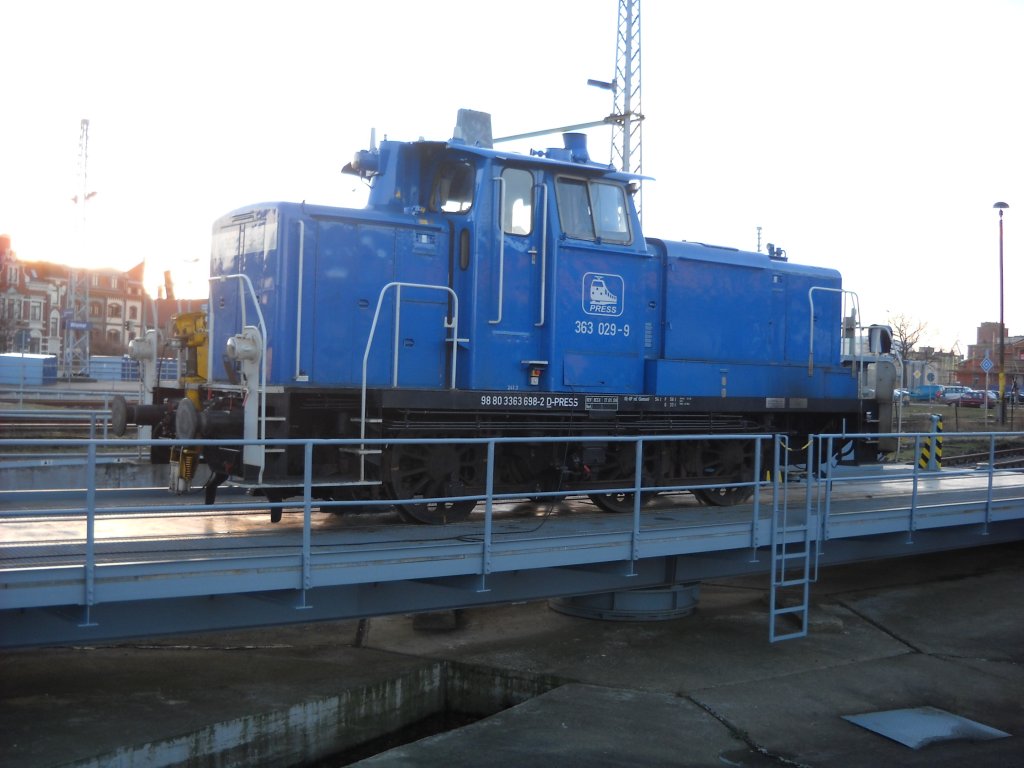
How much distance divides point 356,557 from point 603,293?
4828mm

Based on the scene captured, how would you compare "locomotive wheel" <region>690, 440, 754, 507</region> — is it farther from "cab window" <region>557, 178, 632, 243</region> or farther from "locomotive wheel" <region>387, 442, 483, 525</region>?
"locomotive wheel" <region>387, 442, 483, 525</region>

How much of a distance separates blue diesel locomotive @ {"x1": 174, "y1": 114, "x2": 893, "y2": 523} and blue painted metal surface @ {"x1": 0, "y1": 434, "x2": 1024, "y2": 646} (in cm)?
65

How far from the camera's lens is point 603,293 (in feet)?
35.4

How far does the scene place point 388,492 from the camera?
9281 mm

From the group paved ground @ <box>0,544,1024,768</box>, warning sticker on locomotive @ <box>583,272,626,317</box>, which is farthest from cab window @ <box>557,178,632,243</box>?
paved ground @ <box>0,544,1024,768</box>

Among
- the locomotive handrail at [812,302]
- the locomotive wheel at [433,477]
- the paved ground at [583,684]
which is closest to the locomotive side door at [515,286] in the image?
the locomotive wheel at [433,477]

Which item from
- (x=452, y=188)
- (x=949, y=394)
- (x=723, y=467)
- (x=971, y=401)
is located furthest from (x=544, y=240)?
(x=949, y=394)

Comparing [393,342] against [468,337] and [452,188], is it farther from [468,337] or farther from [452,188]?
[452,188]

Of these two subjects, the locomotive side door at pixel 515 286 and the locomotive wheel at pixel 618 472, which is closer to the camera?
the locomotive side door at pixel 515 286

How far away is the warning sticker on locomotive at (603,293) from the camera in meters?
10.7

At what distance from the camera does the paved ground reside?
7160 mm

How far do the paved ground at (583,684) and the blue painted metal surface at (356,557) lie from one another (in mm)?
917

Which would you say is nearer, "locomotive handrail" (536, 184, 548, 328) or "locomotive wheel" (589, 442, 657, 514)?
"locomotive handrail" (536, 184, 548, 328)

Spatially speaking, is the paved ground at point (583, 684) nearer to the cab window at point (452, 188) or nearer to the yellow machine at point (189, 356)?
the yellow machine at point (189, 356)
